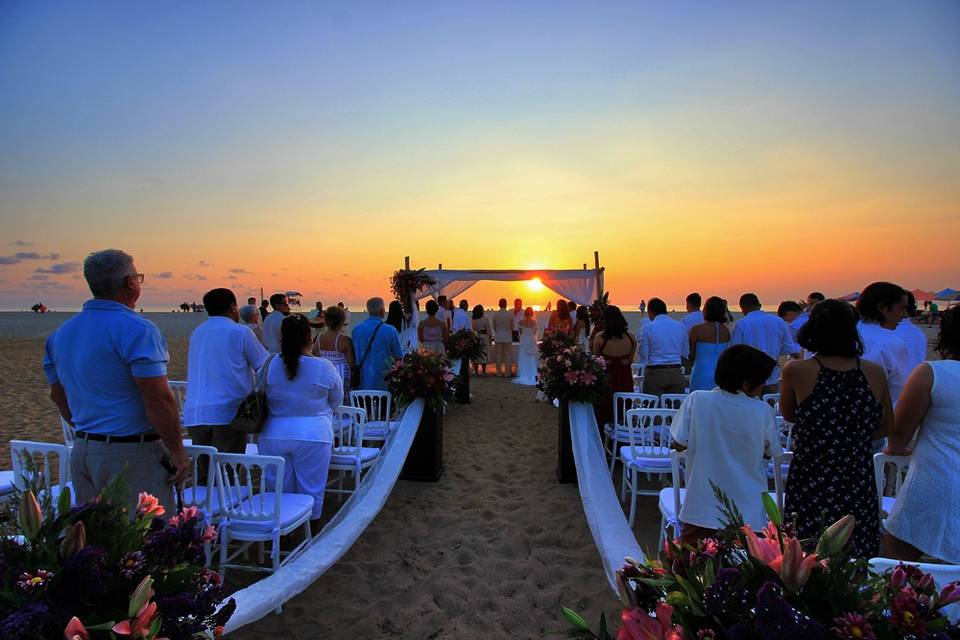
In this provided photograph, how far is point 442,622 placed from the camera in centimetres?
309

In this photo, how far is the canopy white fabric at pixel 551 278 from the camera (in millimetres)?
11102

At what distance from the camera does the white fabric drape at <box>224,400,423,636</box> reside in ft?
8.06

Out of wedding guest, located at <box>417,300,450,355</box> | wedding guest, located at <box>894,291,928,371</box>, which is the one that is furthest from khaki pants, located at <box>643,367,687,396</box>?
wedding guest, located at <box>417,300,450,355</box>

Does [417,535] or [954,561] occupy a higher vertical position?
[954,561]

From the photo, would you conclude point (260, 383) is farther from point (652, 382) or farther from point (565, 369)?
point (652, 382)

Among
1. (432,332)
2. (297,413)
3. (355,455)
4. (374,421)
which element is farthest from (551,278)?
(297,413)

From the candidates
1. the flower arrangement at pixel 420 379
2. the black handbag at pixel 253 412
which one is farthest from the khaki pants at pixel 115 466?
the flower arrangement at pixel 420 379

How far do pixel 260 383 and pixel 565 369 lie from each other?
9.63 feet

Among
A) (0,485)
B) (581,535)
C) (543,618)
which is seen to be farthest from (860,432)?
(0,485)

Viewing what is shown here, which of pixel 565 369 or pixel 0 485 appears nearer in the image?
pixel 0 485

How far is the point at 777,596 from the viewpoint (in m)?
0.93

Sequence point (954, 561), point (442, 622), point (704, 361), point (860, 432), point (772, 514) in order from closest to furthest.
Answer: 1. point (772, 514)
2. point (954, 561)
3. point (860, 432)
4. point (442, 622)
5. point (704, 361)

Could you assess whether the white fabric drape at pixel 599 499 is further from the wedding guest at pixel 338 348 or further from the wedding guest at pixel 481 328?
the wedding guest at pixel 481 328

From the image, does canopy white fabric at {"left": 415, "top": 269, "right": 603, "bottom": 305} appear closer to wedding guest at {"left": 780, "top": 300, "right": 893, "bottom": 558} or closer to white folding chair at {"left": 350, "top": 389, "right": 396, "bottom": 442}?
white folding chair at {"left": 350, "top": 389, "right": 396, "bottom": 442}
